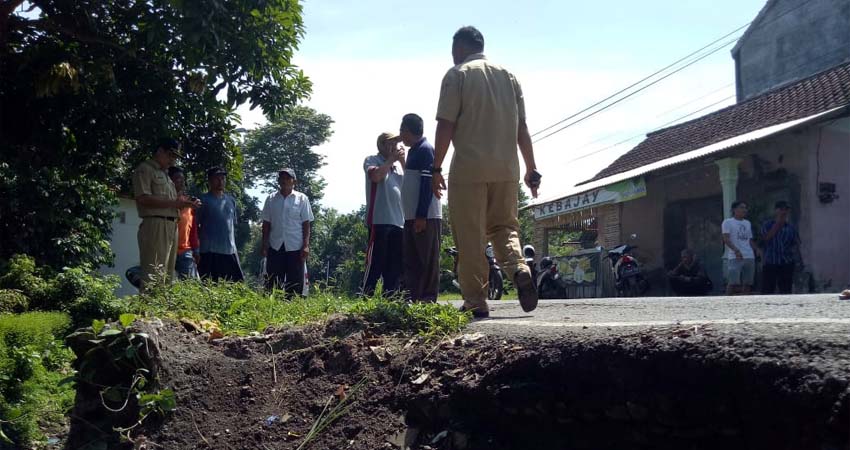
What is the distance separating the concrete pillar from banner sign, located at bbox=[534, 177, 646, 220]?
2132mm

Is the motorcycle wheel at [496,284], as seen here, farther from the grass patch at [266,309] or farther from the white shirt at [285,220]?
the grass patch at [266,309]

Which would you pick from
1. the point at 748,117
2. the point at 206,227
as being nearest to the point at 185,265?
the point at 206,227

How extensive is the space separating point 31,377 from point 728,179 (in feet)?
39.0

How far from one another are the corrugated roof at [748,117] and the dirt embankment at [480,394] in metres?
11.2

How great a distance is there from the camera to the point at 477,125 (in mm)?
4621

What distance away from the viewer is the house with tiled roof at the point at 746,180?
12258mm

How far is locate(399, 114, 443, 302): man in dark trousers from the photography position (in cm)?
547

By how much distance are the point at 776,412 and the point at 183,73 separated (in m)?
7.97

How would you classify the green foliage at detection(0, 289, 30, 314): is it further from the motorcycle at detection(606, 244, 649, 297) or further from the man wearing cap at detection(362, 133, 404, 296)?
the motorcycle at detection(606, 244, 649, 297)

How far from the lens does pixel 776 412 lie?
2236 millimetres

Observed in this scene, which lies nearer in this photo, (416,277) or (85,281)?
(416,277)

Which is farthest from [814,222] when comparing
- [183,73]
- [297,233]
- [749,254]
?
[183,73]

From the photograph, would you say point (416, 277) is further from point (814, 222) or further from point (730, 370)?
point (814, 222)

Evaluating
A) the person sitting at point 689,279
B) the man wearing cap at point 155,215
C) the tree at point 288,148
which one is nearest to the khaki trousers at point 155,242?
the man wearing cap at point 155,215
